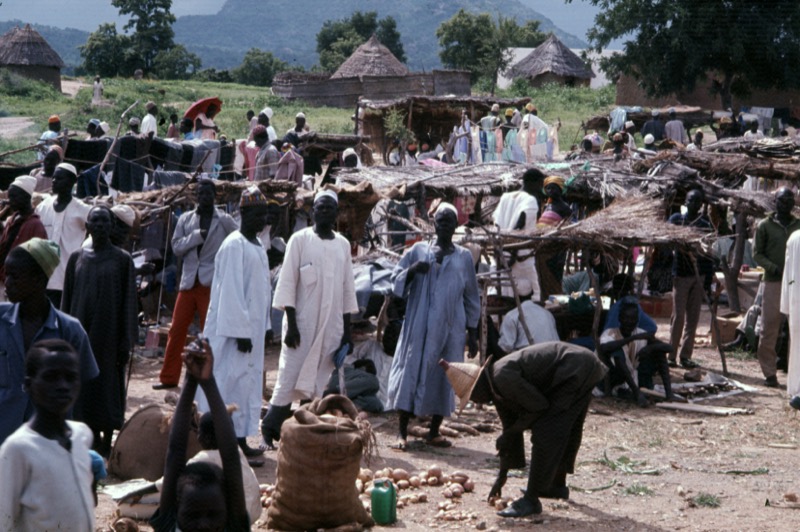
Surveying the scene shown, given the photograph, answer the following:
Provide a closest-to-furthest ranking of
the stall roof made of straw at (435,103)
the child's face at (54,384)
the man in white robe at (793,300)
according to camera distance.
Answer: the child's face at (54,384), the man in white robe at (793,300), the stall roof made of straw at (435,103)

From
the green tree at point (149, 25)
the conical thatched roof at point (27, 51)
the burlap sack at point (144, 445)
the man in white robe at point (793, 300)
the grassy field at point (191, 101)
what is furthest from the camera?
the green tree at point (149, 25)

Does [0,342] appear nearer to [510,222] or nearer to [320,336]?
[320,336]

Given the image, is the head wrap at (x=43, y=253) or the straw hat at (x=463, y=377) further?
the straw hat at (x=463, y=377)

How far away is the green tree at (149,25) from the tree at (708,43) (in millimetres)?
35881

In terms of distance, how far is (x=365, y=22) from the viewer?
3260 inches

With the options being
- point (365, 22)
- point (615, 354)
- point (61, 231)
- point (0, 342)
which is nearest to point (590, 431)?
point (615, 354)

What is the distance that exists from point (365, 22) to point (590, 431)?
250ft

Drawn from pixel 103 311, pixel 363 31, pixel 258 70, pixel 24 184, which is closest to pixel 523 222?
pixel 24 184

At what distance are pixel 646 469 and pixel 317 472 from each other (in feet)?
9.55

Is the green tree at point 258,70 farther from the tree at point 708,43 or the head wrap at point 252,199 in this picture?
the head wrap at point 252,199

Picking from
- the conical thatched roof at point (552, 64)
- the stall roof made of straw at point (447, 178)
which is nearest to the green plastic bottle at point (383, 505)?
the stall roof made of straw at point (447, 178)

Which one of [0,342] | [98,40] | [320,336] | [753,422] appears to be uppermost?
[98,40]

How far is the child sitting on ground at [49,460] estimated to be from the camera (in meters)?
3.42

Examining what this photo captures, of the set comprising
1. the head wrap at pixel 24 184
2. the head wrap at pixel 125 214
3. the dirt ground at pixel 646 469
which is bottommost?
the dirt ground at pixel 646 469
